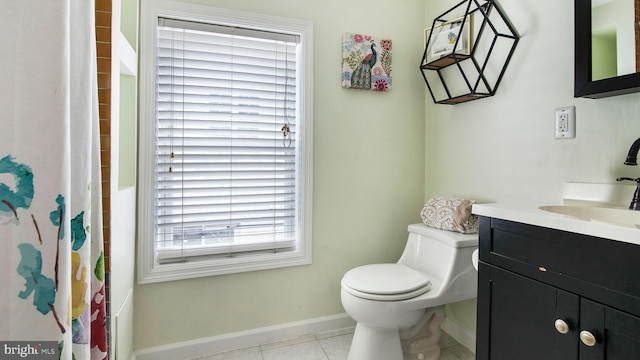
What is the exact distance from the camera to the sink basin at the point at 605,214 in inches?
40.9

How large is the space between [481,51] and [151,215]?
2.05 meters

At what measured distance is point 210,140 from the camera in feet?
5.91

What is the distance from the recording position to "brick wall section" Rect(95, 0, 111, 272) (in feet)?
3.82

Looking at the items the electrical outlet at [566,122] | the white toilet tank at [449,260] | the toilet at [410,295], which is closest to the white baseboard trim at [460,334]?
the toilet at [410,295]

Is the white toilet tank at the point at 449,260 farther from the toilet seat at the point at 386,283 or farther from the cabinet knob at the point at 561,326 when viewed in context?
the cabinet knob at the point at 561,326

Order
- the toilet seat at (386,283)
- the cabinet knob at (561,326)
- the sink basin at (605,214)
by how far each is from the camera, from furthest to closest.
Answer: the toilet seat at (386,283) → the sink basin at (605,214) → the cabinet knob at (561,326)

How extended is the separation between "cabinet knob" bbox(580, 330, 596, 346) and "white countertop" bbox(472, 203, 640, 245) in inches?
10.3

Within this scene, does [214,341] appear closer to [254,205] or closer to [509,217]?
[254,205]

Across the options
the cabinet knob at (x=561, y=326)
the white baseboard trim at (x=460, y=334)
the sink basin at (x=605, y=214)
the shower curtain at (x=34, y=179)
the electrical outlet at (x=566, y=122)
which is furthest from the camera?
the white baseboard trim at (x=460, y=334)

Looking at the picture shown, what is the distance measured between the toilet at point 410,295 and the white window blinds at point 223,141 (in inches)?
24.7

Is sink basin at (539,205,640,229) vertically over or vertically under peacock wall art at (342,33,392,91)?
under

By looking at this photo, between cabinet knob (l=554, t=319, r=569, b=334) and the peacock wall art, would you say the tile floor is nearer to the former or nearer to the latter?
cabinet knob (l=554, t=319, r=569, b=334)

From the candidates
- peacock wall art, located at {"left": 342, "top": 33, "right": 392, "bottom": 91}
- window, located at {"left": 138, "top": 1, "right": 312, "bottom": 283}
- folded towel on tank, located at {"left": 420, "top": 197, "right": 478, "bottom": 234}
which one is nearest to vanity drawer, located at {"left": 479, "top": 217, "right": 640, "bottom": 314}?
folded towel on tank, located at {"left": 420, "top": 197, "right": 478, "bottom": 234}

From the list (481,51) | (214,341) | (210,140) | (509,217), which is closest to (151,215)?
(210,140)
